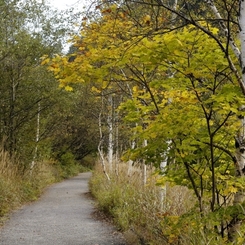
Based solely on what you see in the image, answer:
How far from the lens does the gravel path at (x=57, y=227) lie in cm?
780

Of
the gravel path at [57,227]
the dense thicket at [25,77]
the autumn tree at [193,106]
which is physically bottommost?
the gravel path at [57,227]

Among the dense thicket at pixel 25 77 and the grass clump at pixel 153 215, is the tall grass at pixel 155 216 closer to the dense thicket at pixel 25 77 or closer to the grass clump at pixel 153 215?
the grass clump at pixel 153 215

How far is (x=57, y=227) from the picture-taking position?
364 inches

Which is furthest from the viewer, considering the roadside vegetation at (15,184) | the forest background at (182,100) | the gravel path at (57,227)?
the roadside vegetation at (15,184)

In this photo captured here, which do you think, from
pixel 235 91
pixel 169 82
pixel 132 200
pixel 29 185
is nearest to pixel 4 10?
pixel 29 185

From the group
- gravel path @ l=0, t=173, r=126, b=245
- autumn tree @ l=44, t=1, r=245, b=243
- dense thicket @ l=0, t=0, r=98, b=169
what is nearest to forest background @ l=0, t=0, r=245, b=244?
autumn tree @ l=44, t=1, r=245, b=243

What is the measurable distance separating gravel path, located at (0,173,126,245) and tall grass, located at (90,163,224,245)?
1.41 feet

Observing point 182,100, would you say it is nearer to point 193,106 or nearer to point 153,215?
point 193,106

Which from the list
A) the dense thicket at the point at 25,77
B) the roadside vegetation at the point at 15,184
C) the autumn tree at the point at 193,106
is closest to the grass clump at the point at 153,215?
the autumn tree at the point at 193,106

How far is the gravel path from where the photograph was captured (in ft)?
25.6

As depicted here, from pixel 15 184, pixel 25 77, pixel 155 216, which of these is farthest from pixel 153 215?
pixel 25 77

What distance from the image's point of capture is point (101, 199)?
11.7 metres

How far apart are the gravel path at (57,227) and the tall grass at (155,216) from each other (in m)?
0.43

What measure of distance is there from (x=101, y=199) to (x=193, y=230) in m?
7.05
